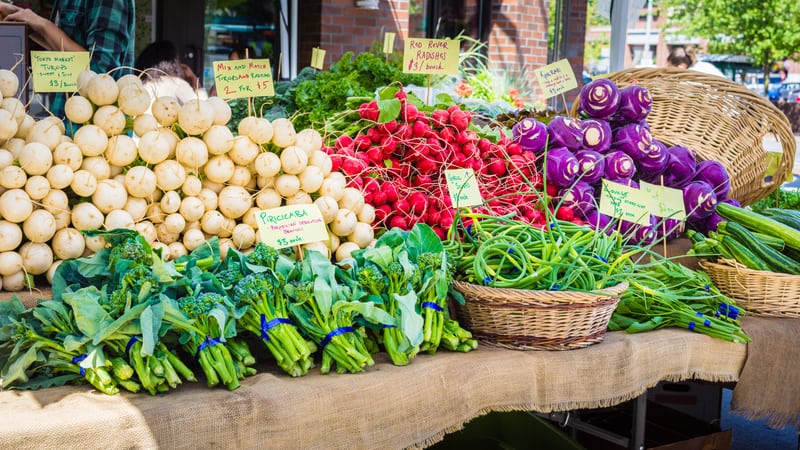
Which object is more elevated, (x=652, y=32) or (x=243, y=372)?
(x=652, y=32)

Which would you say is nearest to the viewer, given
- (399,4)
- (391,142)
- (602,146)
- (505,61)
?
(391,142)

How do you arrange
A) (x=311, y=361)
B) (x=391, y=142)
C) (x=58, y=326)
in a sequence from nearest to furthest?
(x=58, y=326) → (x=311, y=361) → (x=391, y=142)

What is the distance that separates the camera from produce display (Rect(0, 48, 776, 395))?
1.81 metres

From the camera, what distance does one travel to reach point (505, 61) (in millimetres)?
8656

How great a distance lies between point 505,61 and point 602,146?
5.77m

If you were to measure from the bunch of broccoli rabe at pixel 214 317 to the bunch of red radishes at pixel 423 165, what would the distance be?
18.4 inches

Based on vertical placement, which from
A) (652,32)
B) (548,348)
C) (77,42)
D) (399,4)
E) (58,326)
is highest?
(652,32)

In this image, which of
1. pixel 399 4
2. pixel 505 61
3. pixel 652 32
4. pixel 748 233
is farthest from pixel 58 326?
pixel 652 32

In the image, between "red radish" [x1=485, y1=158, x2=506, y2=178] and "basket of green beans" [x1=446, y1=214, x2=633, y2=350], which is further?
"red radish" [x1=485, y1=158, x2=506, y2=178]

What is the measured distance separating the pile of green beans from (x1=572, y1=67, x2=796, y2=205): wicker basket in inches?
50.5

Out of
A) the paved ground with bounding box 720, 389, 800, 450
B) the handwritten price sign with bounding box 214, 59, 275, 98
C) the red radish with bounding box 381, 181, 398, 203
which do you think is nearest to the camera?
the handwritten price sign with bounding box 214, 59, 275, 98

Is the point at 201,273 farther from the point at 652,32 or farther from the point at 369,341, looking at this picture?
the point at 652,32

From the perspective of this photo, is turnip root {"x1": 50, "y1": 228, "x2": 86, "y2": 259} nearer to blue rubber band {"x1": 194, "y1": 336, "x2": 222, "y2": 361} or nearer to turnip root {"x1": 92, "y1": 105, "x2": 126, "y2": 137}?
turnip root {"x1": 92, "y1": 105, "x2": 126, "y2": 137}

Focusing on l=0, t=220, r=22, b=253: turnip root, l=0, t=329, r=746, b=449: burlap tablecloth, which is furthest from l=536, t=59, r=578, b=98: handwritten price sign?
l=0, t=220, r=22, b=253: turnip root
